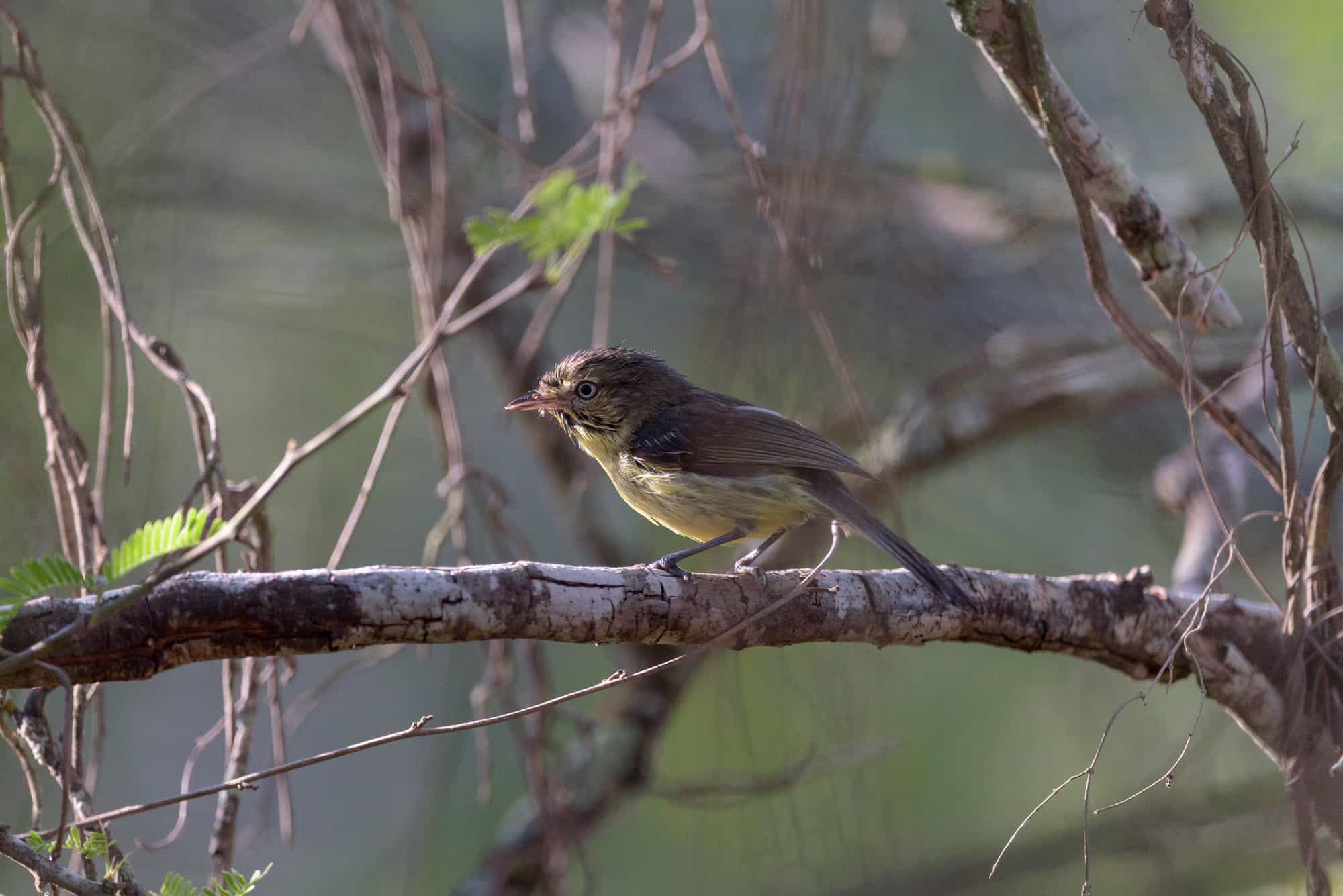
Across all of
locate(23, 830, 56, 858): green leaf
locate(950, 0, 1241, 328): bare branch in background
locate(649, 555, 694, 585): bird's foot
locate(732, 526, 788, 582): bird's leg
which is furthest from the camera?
locate(732, 526, 788, 582): bird's leg

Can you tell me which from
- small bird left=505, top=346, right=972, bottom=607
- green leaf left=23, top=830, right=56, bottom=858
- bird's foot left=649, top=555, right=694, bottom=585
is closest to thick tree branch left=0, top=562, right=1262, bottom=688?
bird's foot left=649, top=555, right=694, bottom=585

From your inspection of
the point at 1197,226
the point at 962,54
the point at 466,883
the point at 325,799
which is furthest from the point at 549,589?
the point at 325,799

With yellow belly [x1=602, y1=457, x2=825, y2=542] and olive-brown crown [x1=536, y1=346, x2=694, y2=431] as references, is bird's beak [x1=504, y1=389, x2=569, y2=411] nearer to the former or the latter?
olive-brown crown [x1=536, y1=346, x2=694, y2=431]

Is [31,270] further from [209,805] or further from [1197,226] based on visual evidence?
[1197,226]

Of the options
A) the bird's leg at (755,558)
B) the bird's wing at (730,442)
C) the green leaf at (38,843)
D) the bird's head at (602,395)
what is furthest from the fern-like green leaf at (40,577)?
the bird's head at (602,395)

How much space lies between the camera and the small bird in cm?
369

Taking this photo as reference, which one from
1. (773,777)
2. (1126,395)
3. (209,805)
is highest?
(1126,395)

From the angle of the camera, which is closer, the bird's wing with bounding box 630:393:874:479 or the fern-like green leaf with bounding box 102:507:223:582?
the fern-like green leaf with bounding box 102:507:223:582

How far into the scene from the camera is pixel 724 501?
371 centimetres

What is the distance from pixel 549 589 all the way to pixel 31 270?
3.14 metres

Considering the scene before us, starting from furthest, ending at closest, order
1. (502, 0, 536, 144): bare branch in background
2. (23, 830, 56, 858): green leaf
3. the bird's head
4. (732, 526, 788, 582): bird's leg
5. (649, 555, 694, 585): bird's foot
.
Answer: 1. the bird's head
2. (502, 0, 536, 144): bare branch in background
3. (732, 526, 788, 582): bird's leg
4. (649, 555, 694, 585): bird's foot
5. (23, 830, 56, 858): green leaf

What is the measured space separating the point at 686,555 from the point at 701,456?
0.60m

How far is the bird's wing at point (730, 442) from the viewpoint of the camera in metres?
3.67

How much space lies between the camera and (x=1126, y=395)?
5.62 metres
